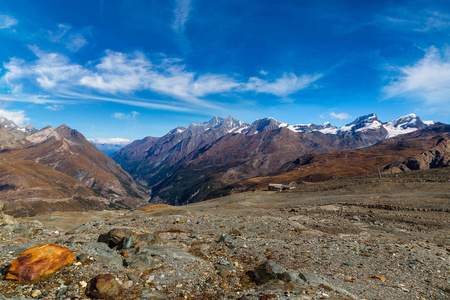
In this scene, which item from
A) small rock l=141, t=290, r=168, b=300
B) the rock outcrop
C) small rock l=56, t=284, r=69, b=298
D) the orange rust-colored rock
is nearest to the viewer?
small rock l=56, t=284, r=69, b=298

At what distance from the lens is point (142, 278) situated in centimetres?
1079

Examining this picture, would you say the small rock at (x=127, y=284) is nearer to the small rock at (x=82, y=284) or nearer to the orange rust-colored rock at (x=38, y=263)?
the small rock at (x=82, y=284)

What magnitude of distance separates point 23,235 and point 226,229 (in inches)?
700

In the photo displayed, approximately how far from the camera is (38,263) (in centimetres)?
973

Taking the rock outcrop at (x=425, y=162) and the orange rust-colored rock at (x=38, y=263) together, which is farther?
the rock outcrop at (x=425, y=162)

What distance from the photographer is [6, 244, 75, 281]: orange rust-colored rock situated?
933 cm

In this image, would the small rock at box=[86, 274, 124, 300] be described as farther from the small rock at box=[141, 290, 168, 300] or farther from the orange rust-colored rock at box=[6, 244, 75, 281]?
the orange rust-colored rock at box=[6, 244, 75, 281]

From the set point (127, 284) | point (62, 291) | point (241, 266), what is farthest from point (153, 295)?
point (241, 266)

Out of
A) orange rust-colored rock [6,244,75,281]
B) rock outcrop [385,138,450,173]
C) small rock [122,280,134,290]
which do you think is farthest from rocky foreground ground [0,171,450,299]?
rock outcrop [385,138,450,173]

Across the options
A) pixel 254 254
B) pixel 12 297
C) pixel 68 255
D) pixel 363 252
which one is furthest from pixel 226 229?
pixel 12 297

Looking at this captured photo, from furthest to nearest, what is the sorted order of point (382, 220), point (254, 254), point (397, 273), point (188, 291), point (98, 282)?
point (382, 220), point (254, 254), point (397, 273), point (188, 291), point (98, 282)

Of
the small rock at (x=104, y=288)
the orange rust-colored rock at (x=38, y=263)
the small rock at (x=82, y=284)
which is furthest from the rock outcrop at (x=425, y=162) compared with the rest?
the orange rust-colored rock at (x=38, y=263)

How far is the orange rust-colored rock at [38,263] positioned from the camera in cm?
933

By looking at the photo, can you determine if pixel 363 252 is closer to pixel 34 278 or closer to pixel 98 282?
pixel 98 282
